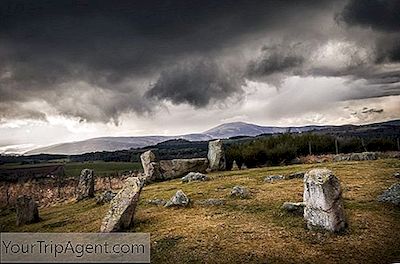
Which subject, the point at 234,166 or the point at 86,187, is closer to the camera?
the point at 86,187

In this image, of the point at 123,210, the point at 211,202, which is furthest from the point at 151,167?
the point at 123,210

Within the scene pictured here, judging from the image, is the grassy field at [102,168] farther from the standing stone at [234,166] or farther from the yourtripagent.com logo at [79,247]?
the yourtripagent.com logo at [79,247]

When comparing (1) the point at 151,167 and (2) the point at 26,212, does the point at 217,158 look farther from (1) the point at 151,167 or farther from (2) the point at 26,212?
(2) the point at 26,212

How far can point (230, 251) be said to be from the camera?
12492 mm

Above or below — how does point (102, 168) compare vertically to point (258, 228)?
below

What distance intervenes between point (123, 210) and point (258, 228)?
18.5 ft

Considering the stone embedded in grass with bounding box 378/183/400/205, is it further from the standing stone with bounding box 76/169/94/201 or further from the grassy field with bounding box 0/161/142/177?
the grassy field with bounding box 0/161/142/177

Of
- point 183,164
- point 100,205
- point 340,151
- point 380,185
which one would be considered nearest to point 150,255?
point 100,205

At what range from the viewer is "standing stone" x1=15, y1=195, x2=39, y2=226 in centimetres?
2028

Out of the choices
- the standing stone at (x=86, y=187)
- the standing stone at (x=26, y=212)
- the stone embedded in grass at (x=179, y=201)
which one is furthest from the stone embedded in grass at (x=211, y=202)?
the standing stone at (x=86, y=187)

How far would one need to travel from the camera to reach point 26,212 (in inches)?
802

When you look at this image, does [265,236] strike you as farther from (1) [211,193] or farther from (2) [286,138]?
(2) [286,138]

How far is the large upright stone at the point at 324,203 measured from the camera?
45.0 feet

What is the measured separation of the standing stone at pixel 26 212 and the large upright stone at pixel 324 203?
1475 centimetres
